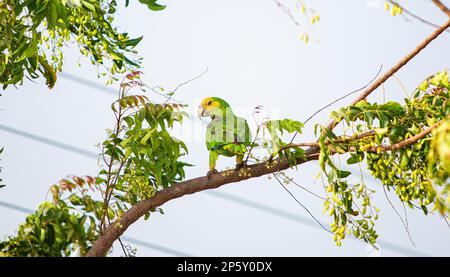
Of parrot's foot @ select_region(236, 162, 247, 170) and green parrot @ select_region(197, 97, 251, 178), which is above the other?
green parrot @ select_region(197, 97, 251, 178)

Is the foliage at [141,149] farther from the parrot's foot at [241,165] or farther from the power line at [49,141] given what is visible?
the power line at [49,141]

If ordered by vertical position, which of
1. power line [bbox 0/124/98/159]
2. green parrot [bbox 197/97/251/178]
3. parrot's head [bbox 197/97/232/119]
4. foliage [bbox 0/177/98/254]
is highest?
power line [bbox 0/124/98/159]

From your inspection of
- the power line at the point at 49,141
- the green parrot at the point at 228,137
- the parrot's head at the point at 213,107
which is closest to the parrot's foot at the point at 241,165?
the green parrot at the point at 228,137

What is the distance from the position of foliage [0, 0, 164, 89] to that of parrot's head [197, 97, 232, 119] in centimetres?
26

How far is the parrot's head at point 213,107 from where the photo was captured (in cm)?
166

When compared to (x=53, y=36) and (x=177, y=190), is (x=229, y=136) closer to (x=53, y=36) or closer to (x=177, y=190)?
(x=177, y=190)

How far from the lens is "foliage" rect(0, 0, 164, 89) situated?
1415 mm

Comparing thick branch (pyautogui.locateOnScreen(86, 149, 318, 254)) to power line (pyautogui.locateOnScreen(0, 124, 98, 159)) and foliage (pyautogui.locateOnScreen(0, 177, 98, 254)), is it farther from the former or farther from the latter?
power line (pyautogui.locateOnScreen(0, 124, 98, 159))

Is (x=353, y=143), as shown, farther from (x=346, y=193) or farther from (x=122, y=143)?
(x=122, y=143)

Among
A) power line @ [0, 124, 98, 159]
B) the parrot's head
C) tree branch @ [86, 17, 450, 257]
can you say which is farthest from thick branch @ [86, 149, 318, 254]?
power line @ [0, 124, 98, 159]

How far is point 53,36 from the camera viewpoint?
1756mm

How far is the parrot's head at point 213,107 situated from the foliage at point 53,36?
255 millimetres

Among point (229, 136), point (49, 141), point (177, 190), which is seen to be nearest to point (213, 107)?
point (229, 136)
